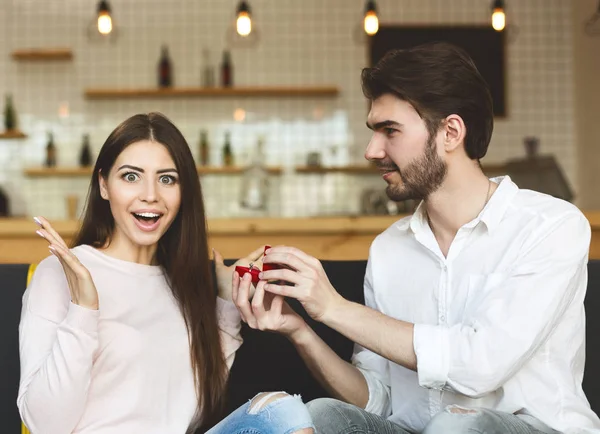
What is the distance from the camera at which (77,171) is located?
213 inches

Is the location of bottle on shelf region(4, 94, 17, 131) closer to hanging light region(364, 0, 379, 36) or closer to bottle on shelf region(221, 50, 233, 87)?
bottle on shelf region(221, 50, 233, 87)

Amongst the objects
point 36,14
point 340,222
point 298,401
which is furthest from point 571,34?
point 298,401

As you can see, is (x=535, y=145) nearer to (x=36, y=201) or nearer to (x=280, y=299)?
(x=36, y=201)

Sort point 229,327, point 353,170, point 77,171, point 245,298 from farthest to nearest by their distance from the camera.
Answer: point 353,170 → point 77,171 → point 229,327 → point 245,298

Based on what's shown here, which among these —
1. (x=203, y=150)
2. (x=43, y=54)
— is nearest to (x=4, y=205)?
(x=43, y=54)

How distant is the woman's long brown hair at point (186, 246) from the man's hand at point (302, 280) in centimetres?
35

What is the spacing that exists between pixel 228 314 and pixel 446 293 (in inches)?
21.6

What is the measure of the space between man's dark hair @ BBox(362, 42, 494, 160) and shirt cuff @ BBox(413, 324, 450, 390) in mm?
480

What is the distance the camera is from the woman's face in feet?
6.22

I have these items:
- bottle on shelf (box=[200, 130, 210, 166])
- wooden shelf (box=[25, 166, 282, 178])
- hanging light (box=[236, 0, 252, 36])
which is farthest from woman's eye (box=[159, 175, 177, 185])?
bottle on shelf (box=[200, 130, 210, 166])

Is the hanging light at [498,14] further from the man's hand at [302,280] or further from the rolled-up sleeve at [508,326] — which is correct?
the man's hand at [302,280]

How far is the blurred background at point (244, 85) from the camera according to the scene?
18.1 ft

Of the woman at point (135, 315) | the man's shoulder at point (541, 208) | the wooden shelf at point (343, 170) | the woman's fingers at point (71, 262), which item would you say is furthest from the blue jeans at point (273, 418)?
the wooden shelf at point (343, 170)

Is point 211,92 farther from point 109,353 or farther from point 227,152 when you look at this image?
point 109,353
